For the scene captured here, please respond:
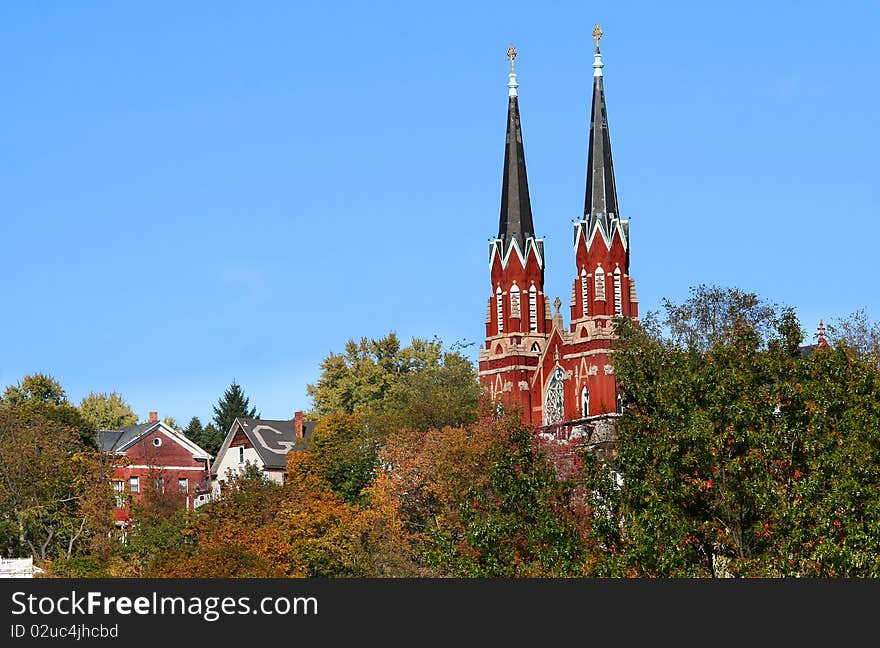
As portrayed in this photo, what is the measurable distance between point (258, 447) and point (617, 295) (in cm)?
3030

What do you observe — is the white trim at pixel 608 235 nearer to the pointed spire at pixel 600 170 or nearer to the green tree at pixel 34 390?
the pointed spire at pixel 600 170

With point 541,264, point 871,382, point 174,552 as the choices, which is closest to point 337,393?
point 541,264

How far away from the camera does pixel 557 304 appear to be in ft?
353

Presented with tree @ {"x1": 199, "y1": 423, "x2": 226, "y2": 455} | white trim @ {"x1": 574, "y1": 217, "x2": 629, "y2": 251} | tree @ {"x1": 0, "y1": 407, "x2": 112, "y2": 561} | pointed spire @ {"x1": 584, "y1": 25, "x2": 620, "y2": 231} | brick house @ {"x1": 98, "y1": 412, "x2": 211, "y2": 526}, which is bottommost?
tree @ {"x1": 0, "y1": 407, "x2": 112, "y2": 561}

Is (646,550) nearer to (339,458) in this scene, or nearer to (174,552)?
(174,552)

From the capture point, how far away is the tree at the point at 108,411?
143500 millimetres

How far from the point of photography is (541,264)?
108 m

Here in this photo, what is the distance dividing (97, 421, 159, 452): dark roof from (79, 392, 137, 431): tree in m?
14.5

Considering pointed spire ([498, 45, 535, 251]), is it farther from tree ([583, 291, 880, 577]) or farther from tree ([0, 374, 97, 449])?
tree ([583, 291, 880, 577])

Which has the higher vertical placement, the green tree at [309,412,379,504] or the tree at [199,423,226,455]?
the tree at [199,423,226,455]

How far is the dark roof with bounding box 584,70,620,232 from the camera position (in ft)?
340

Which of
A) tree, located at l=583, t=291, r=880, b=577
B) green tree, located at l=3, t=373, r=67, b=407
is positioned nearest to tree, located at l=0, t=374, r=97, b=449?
green tree, located at l=3, t=373, r=67, b=407

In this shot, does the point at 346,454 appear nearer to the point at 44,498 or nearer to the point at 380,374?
the point at 44,498

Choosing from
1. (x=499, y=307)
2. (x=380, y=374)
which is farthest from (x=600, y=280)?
(x=380, y=374)
